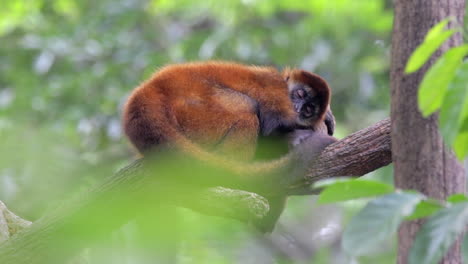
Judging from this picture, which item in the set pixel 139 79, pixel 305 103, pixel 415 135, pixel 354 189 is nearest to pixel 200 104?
pixel 305 103

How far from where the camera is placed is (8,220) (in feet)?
13.0

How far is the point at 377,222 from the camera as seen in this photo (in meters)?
1.48

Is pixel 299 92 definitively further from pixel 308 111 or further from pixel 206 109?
pixel 206 109

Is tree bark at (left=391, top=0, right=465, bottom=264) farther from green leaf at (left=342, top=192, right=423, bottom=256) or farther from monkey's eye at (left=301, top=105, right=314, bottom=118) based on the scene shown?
monkey's eye at (left=301, top=105, right=314, bottom=118)

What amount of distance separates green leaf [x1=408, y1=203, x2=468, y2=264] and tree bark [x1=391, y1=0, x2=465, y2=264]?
106 cm

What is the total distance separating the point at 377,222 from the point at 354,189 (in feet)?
0.46

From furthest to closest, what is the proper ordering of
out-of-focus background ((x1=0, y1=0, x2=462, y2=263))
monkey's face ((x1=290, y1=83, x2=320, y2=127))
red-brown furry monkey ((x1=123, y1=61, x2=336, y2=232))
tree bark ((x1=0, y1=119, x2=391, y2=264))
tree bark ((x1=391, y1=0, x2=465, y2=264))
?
out-of-focus background ((x1=0, y1=0, x2=462, y2=263)), monkey's face ((x1=290, y1=83, x2=320, y2=127)), red-brown furry monkey ((x1=123, y1=61, x2=336, y2=232)), tree bark ((x1=0, y1=119, x2=391, y2=264)), tree bark ((x1=391, y1=0, x2=465, y2=264))

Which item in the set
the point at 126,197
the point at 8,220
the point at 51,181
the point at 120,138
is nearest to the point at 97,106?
the point at 120,138

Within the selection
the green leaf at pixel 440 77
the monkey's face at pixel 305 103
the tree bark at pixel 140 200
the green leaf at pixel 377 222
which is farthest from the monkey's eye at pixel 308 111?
the green leaf at pixel 377 222

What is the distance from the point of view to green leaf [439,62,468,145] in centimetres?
150

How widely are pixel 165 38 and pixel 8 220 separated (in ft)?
18.2

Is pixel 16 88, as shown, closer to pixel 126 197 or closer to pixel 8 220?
pixel 8 220

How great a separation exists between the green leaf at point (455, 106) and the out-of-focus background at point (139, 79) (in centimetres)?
410

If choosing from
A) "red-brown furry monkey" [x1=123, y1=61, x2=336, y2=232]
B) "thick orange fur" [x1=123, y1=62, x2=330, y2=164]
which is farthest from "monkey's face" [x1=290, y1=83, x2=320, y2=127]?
"thick orange fur" [x1=123, y1=62, x2=330, y2=164]
